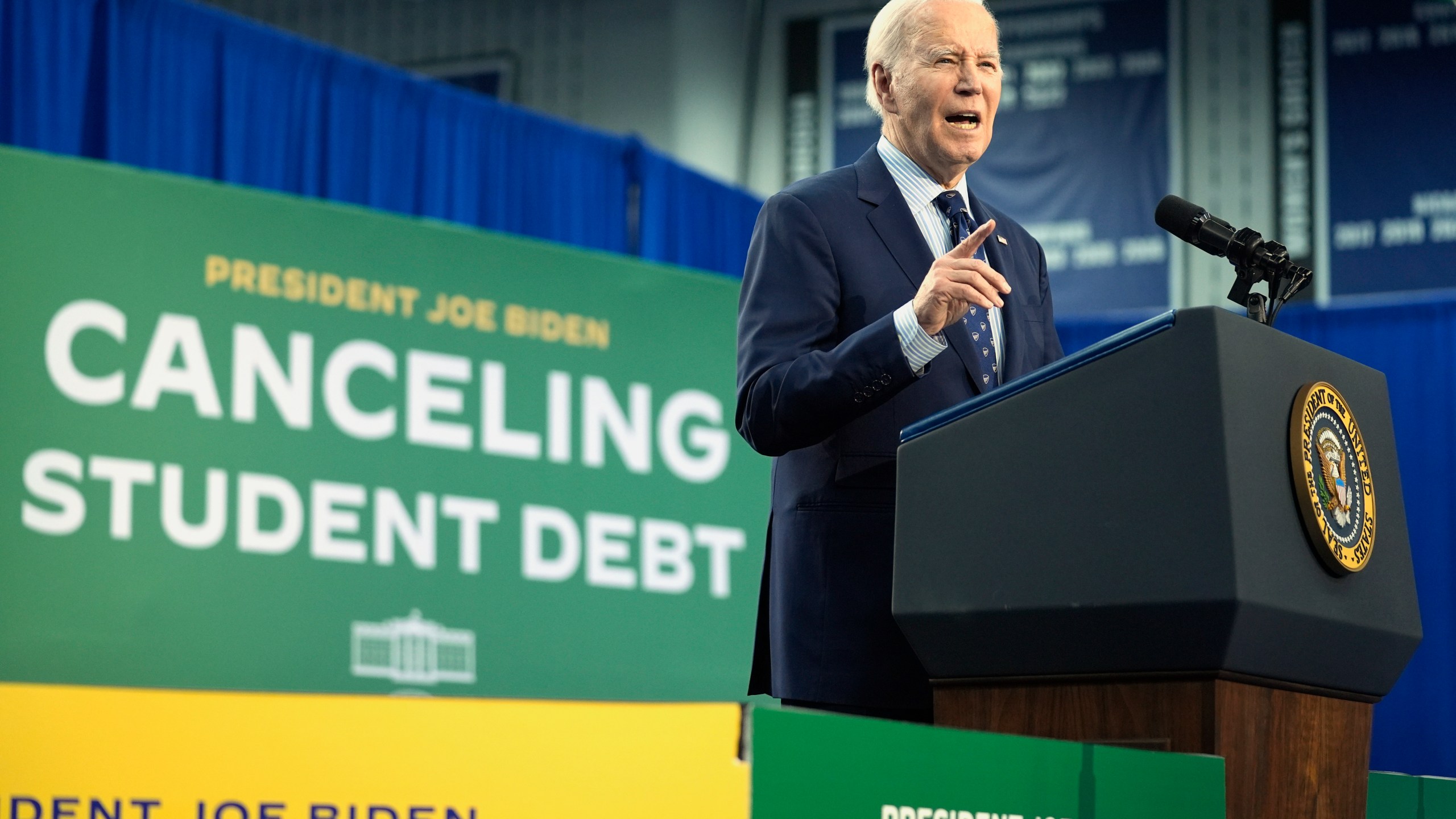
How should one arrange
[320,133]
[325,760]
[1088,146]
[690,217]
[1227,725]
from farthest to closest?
[1088,146] → [690,217] → [320,133] → [325,760] → [1227,725]

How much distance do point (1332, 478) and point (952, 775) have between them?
1.47 ft

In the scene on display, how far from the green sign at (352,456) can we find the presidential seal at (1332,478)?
10.7ft

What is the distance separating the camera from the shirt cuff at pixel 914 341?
4.38 ft

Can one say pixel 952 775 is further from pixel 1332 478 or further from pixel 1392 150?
pixel 1392 150

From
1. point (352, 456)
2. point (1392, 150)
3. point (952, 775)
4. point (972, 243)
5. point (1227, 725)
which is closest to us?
point (952, 775)

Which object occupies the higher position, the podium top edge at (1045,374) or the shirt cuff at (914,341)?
the shirt cuff at (914,341)

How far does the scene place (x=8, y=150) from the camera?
3830 millimetres

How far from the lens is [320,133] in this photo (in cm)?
525

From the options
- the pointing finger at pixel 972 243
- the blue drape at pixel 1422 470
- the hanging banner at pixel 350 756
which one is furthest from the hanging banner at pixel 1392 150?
the pointing finger at pixel 972 243

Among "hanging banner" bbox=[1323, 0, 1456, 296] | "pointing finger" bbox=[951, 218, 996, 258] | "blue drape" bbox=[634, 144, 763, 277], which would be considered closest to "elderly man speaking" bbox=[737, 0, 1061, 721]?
"pointing finger" bbox=[951, 218, 996, 258]

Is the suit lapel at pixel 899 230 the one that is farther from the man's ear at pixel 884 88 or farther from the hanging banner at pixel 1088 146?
the hanging banner at pixel 1088 146

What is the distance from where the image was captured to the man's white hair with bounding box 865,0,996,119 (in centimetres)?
154

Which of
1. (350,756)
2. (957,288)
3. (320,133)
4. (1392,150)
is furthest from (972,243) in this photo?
(1392,150)

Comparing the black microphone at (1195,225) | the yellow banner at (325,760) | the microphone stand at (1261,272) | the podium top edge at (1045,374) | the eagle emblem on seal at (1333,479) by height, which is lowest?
the yellow banner at (325,760)
